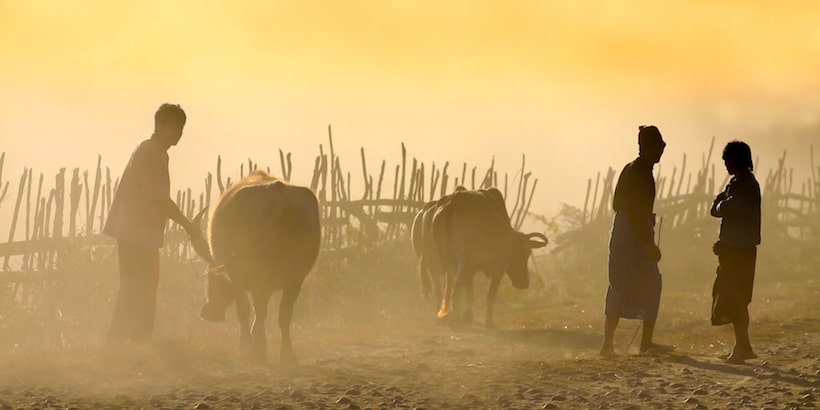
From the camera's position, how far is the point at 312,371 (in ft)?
25.5

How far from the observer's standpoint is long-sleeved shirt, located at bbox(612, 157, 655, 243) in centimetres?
841

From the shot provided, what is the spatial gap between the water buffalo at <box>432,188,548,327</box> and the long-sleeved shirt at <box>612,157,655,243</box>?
3.52 m

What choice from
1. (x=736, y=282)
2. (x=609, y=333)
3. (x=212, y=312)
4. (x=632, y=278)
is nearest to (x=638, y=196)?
(x=632, y=278)

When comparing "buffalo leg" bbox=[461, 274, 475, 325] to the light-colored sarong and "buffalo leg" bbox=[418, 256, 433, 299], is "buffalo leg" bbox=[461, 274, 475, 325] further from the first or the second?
the light-colored sarong

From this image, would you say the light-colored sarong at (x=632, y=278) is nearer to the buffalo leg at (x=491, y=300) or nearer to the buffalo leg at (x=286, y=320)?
the buffalo leg at (x=286, y=320)

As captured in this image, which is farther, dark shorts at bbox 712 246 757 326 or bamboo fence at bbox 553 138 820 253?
bamboo fence at bbox 553 138 820 253

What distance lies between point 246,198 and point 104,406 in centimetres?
260

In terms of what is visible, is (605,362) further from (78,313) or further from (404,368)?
(78,313)

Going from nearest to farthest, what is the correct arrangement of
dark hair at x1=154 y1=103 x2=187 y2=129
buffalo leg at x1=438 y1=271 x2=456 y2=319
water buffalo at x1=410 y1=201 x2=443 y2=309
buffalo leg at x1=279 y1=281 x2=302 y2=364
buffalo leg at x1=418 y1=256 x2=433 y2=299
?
buffalo leg at x1=279 y1=281 x2=302 y2=364
dark hair at x1=154 y1=103 x2=187 y2=129
buffalo leg at x1=438 y1=271 x2=456 y2=319
water buffalo at x1=410 y1=201 x2=443 y2=309
buffalo leg at x1=418 y1=256 x2=433 y2=299

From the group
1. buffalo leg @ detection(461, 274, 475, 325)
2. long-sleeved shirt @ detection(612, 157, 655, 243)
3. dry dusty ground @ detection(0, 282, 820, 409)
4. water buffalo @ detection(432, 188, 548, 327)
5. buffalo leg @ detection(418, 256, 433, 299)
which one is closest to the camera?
dry dusty ground @ detection(0, 282, 820, 409)

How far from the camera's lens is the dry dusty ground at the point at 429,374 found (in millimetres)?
6602

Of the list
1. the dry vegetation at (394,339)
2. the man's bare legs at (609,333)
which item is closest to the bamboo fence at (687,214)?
the dry vegetation at (394,339)

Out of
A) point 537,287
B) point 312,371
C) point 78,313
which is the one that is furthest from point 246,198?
point 537,287

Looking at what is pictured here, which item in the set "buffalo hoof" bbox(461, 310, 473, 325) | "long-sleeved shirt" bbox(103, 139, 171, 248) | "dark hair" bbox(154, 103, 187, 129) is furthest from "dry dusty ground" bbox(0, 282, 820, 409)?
"dark hair" bbox(154, 103, 187, 129)
